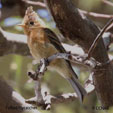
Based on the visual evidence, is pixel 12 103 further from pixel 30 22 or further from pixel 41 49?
pixel 30 22

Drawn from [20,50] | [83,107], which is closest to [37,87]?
[20,50]

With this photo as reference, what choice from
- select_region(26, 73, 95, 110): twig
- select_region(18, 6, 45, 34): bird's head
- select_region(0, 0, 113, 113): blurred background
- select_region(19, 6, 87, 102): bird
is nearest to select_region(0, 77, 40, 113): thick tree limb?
select_region(26, 73, 95, 110): twig

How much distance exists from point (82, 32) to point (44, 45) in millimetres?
332

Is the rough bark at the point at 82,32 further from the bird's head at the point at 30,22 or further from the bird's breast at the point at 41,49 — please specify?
the bird's head at the point at 30,22

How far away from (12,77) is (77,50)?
3.15 ft

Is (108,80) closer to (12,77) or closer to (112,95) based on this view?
(112,95)

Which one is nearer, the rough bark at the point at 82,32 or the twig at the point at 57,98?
the twig at the point at 57,98

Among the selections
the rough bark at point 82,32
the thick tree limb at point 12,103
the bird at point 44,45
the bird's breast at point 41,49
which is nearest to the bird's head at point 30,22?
the bird at point 44,45

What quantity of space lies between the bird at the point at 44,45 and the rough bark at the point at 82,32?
0.49ft

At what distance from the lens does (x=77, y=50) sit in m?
3.39

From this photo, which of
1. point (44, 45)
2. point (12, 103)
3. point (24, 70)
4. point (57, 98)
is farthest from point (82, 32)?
point (24, 70)

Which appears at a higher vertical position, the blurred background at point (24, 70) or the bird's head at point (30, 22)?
the bird's head at point (30, 22)

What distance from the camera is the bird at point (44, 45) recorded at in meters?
2.70

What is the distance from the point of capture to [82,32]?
8.41 ft
